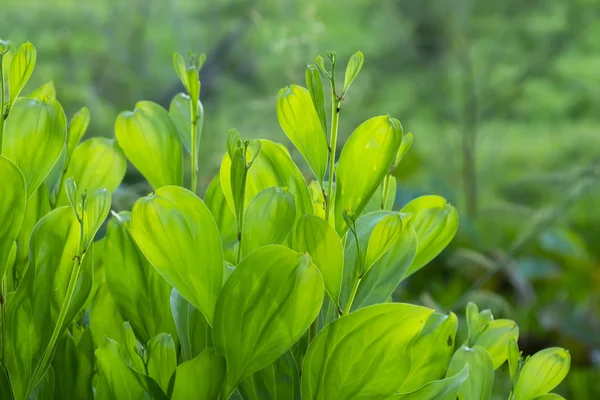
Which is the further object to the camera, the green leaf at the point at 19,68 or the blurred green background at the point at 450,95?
the blurred green background at the point at 450,95

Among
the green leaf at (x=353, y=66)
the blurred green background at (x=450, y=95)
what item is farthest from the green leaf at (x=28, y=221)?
the blurred green background at (x=450, y=95)

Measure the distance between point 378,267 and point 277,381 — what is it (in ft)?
0.13

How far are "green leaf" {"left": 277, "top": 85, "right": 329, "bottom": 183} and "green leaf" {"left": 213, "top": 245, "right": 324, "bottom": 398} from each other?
4 centimetres

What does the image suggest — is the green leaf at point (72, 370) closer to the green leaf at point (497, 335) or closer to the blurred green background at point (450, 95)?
the green leaf at point (497, 335)

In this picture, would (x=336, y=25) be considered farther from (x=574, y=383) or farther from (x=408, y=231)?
(x=408, y=231)

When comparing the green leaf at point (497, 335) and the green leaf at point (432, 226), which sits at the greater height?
the green leaf at point (432, 226)

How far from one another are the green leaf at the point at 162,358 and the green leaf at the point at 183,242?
1 cm

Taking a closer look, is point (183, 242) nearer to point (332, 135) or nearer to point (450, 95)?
point (332, 135)

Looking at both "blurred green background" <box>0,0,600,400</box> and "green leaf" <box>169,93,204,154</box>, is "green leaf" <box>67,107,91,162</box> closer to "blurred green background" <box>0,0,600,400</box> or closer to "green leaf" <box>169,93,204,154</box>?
"green leaf" <box>169,93,204,154</box>

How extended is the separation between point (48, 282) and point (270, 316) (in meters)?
0.06

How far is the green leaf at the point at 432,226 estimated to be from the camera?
24cm

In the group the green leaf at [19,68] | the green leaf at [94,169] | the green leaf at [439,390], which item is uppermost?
the green leaf at [19,68]

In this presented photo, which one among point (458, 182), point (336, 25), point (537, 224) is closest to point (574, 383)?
point (537, 224)

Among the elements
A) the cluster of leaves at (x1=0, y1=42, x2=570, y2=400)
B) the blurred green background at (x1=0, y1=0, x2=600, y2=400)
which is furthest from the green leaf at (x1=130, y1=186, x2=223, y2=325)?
the blurred green background at (x1=0, y1=0, x2=600, y2=400)
